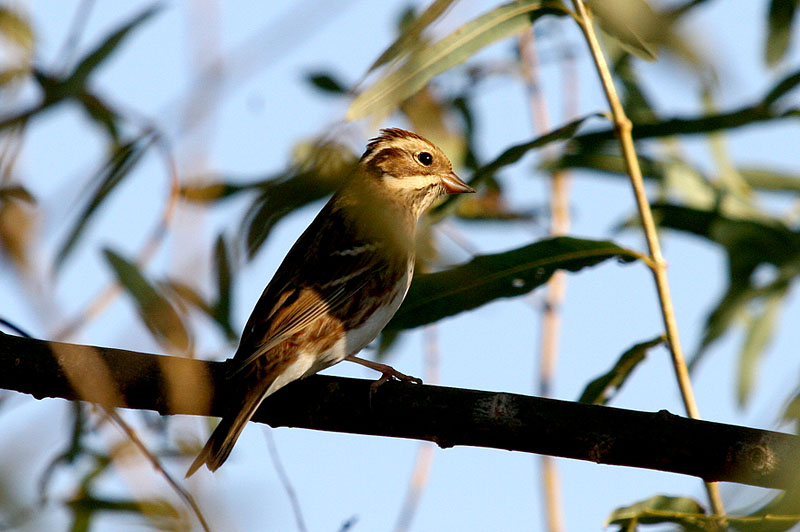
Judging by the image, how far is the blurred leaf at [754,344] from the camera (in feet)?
19.5

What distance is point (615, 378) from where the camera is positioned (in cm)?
407

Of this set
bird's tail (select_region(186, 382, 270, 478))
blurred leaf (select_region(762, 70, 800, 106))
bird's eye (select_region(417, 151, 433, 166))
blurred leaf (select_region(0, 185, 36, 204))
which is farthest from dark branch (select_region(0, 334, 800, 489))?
bird's eye (select_region(417, 151, 433, 166))

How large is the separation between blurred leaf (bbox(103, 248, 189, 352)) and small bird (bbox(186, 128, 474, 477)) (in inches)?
17.2

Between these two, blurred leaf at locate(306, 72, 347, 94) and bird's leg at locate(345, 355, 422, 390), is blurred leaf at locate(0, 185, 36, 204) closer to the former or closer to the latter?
bird's leg at locate(345, 355, 422, 390)

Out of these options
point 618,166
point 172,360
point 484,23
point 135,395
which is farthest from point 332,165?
point 618,166

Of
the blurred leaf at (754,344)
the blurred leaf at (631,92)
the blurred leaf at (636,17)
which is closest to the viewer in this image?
the blurred leaf at (636,17)

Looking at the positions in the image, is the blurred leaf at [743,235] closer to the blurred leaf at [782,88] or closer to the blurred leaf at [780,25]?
the blurred leaf at [782,88]

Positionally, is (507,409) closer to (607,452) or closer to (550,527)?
(607,452)

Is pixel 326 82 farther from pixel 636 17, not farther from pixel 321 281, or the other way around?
pixel 636 17

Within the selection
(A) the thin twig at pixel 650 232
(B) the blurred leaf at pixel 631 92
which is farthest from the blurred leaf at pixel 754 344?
(A) the thin twig at pixel 650 232

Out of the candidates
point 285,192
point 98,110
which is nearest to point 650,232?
point 98,110

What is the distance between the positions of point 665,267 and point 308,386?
138 cm

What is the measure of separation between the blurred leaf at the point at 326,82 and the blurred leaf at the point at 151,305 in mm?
2426

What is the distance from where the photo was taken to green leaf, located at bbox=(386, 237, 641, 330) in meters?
3.98
